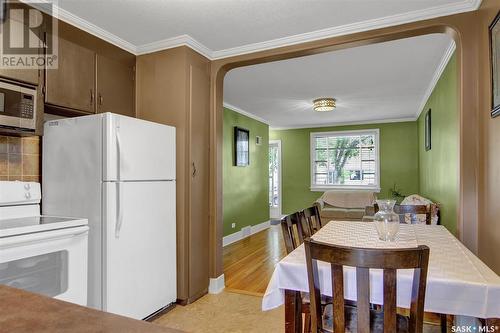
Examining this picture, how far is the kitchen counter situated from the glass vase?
1.63m

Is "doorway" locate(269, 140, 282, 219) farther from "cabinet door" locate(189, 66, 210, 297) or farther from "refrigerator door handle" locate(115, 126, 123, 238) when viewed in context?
"refrigerator door handle" locate(115, 126, 123, 238)

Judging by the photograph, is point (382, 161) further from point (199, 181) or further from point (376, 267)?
point (376, 267)

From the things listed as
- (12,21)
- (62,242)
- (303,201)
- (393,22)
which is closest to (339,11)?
(393,22)

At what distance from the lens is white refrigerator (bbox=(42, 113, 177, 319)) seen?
84.0 inches

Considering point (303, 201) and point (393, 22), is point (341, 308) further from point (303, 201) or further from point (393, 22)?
point (303, 201)

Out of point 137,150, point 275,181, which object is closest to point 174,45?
point 137,150

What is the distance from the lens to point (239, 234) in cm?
568

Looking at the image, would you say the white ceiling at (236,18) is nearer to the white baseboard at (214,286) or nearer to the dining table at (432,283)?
the dining table at (432,283)

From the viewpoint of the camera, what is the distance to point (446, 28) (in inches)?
90.9

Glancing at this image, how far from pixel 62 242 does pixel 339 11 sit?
8.03 feet

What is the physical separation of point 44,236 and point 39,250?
8cm

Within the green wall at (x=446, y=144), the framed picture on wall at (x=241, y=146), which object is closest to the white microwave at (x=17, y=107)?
the green wall at (x=446, y=144)

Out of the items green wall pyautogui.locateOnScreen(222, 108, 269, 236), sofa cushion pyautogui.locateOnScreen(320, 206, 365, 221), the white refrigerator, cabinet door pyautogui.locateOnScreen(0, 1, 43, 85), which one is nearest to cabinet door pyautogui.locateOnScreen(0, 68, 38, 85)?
cabinet door pyautogui.locateOnScreen(0, 1, 43, 85)

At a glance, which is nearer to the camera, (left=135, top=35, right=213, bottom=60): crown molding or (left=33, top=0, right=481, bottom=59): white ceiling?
(left=33, top=0, right=481, bottom=59): white ceiling
